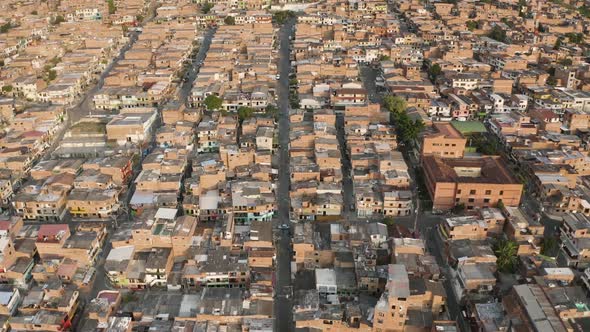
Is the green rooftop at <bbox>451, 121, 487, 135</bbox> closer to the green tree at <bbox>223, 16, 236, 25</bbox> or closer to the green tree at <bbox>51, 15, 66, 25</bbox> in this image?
the green tree at <bbox>223, 16, 236, 25</bbox>

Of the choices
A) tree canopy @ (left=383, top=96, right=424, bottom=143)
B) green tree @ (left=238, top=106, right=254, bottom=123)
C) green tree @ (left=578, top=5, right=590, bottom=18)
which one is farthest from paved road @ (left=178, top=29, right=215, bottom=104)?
green tree @ (left=578, top=5, right=590, bottom=18)

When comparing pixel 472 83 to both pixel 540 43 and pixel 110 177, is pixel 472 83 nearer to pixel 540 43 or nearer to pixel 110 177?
pixel 540 43

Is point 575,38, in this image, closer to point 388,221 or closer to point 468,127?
point 468,127

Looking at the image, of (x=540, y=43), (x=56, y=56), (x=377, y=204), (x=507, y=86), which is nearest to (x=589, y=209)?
(x=377, y=204)

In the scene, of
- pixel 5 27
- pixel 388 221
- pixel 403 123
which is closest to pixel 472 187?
pixel 388 221

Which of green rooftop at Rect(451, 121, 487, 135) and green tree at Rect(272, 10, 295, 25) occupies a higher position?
green tree at Rect(272, 10, 295, 25)

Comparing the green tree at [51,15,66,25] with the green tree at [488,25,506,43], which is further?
the green tree at [51,15,66,25]
